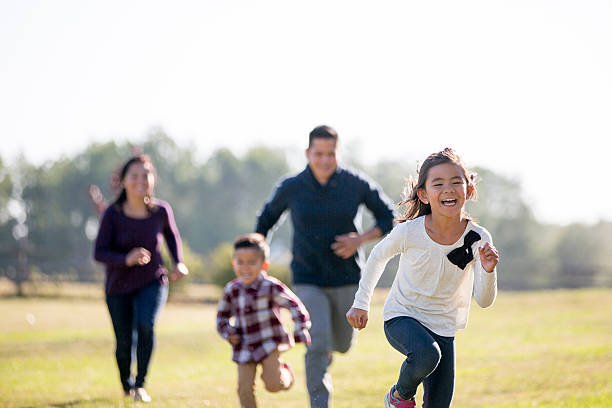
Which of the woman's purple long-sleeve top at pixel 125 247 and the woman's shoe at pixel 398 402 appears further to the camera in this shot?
the woman's purple long-sleeve top at pixel 125 247

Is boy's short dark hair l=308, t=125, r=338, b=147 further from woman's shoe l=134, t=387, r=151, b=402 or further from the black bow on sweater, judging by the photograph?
woman's shoe l=134, t=387, r=151, b=402

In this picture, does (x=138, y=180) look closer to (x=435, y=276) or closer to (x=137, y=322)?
(x=137, y=322)

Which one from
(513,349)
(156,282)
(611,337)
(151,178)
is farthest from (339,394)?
(611,337)

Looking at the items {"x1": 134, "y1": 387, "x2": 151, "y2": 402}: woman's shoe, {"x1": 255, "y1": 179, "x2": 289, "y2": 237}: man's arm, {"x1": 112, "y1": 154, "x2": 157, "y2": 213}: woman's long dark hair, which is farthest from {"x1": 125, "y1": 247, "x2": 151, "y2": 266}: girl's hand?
{"x1": 134, "y1": 387, "x2": 151, "y2": 402}: woman's shoe

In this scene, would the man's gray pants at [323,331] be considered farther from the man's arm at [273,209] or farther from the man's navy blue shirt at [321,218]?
the man's arm at [273,209]

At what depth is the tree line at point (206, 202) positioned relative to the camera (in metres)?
72.2

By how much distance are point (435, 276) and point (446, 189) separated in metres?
0.61

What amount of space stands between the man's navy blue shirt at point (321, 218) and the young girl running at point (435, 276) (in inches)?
66.5

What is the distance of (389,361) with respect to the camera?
14.3 meters

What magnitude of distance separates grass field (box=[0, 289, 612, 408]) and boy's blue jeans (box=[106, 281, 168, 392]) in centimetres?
38

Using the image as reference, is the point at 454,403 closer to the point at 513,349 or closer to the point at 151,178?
the point at 151,178

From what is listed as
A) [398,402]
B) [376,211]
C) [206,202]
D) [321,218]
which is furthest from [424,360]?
[206,202]

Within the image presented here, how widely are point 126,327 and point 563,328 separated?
56.6 ft

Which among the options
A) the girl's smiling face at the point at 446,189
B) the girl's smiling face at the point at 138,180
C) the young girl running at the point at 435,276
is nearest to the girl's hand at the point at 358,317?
the young girl running at the point at 435,276
